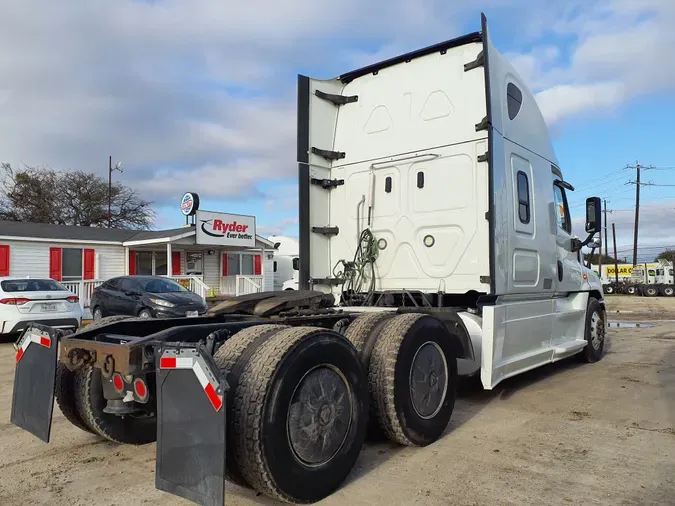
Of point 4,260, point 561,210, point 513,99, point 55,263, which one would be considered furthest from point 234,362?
point 55,263

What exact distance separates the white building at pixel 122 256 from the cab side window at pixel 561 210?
15.4m

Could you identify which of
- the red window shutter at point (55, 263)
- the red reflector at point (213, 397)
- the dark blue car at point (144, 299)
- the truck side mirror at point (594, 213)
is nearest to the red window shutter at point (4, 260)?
the red window shutter at point (55, 263)

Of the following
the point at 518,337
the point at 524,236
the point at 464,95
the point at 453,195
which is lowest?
the point at 518,337

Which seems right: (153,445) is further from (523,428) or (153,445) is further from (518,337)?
(518,337)

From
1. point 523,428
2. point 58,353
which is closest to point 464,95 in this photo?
point 523,428

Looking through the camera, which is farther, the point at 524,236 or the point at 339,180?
the point at 339,180

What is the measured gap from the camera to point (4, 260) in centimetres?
1856

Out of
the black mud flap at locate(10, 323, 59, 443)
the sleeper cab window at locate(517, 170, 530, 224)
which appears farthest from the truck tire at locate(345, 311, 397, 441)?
the sleeper cab window at locate(517, 170, 530, 224)

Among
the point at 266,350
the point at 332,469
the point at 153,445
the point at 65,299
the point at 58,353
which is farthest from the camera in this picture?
the point at 65,299

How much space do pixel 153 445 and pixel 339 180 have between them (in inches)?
143

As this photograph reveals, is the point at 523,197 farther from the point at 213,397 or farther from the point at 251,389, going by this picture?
the point at 213,397

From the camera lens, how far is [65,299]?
447 inches

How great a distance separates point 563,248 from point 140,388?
19.3ft

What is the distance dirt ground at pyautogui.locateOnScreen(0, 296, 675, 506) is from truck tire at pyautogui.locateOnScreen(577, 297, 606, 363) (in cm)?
194
